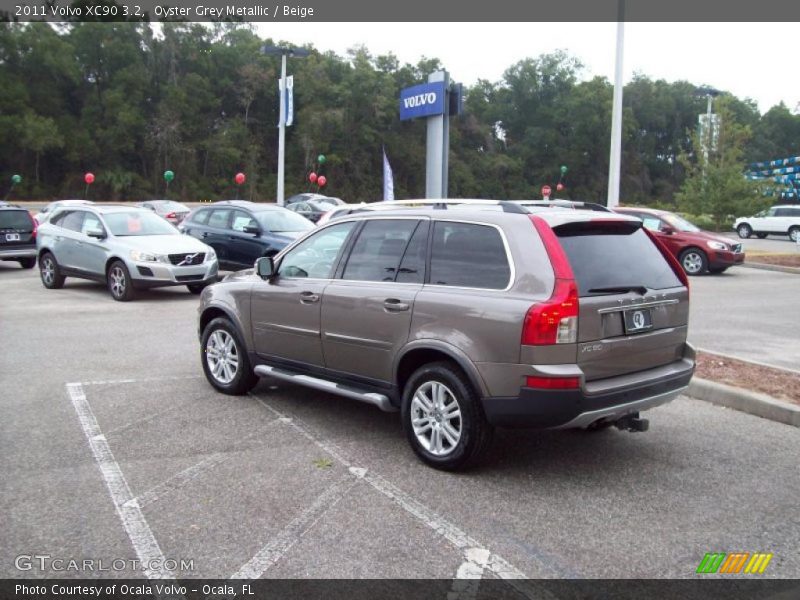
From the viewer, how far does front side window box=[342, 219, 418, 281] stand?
5.62 m

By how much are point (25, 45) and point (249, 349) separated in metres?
57.1

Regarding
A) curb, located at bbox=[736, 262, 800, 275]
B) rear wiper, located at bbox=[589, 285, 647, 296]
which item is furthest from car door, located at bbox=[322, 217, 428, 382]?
curb, located at bbox=[736, 262, 800, 275]

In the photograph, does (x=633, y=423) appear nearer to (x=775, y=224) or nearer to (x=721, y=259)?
(x=721, y=259)

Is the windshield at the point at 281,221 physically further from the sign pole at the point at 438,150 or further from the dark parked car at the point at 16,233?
the dark parked car at the point at 16,233

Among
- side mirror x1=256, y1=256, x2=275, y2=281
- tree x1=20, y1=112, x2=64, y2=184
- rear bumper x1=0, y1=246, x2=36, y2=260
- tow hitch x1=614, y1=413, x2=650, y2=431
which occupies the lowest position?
tow hitch x1=614, y1=413, x2=650, y2=431

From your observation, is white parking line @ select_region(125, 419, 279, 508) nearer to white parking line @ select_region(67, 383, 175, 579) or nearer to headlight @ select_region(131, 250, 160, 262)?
white parking line @ select_region(67, 383, 175, 579)

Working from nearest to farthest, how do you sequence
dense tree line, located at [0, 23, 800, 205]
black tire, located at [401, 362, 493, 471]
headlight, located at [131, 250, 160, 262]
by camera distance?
black tire, located at [401, 362, 493, 471]
headlight, located at [131, 250, 160, 262]
dense tree line, located at [0, 23, 800, 205]

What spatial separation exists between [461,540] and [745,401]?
3742 millimetres

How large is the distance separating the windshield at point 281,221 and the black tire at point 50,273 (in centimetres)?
396

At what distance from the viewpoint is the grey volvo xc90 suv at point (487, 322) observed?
4.64 m

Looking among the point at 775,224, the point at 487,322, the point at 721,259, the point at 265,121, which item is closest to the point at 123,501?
the point at 487,322

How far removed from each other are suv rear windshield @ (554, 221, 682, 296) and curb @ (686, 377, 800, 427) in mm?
1765

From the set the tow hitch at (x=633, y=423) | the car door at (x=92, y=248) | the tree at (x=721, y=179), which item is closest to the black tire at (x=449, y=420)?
the tow hitch at (x=633, y=423)

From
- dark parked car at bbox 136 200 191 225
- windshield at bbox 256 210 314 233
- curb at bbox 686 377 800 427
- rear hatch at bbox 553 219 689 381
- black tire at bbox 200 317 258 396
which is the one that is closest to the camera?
rear hatch at bbox 553 219 689 381
